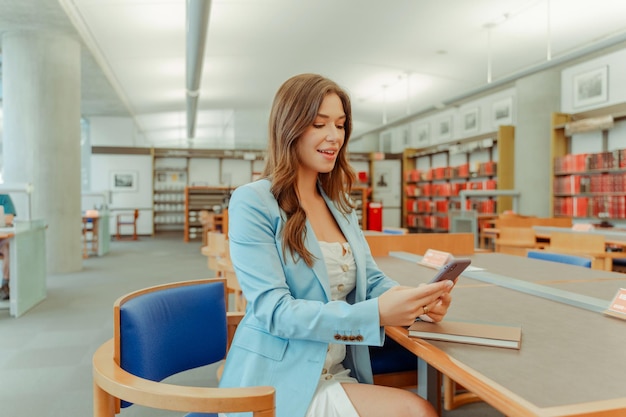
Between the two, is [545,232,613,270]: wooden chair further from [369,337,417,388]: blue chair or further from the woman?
the woman

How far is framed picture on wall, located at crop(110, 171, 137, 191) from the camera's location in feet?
49.2

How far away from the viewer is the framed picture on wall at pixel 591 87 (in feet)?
27.9

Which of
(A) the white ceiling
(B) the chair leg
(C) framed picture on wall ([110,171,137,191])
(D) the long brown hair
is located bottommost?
(B) the chair leg

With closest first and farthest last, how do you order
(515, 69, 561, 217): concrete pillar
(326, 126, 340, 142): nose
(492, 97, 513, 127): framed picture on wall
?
(326, 126, 340, 142): nose, (515, 69, 561, 217): concrete pillar, (492, 97, 513, 127): framed picture on wall

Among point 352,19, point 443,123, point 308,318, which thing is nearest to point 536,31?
point 352,19

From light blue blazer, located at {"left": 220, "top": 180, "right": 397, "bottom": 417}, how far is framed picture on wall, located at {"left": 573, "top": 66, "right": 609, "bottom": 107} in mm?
9142

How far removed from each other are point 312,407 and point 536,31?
866cm

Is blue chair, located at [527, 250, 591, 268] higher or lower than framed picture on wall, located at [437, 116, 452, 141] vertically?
lower

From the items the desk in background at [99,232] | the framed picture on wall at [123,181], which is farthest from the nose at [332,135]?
the framed picture on wall at [123,181]

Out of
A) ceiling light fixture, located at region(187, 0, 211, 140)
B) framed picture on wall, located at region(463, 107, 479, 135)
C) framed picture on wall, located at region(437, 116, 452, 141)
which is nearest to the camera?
ceiling light fixture, located at region(187, 0, 211, 140)

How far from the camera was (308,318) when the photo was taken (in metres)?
1.17

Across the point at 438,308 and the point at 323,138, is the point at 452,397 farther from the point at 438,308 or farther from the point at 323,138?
the point at 323,138

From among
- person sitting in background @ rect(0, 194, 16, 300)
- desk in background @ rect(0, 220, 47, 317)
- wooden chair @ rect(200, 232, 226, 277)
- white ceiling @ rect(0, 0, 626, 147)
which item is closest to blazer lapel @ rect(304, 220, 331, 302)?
wooden chair @ rect(200, 232, 226, 277)

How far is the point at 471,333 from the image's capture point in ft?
3.93
